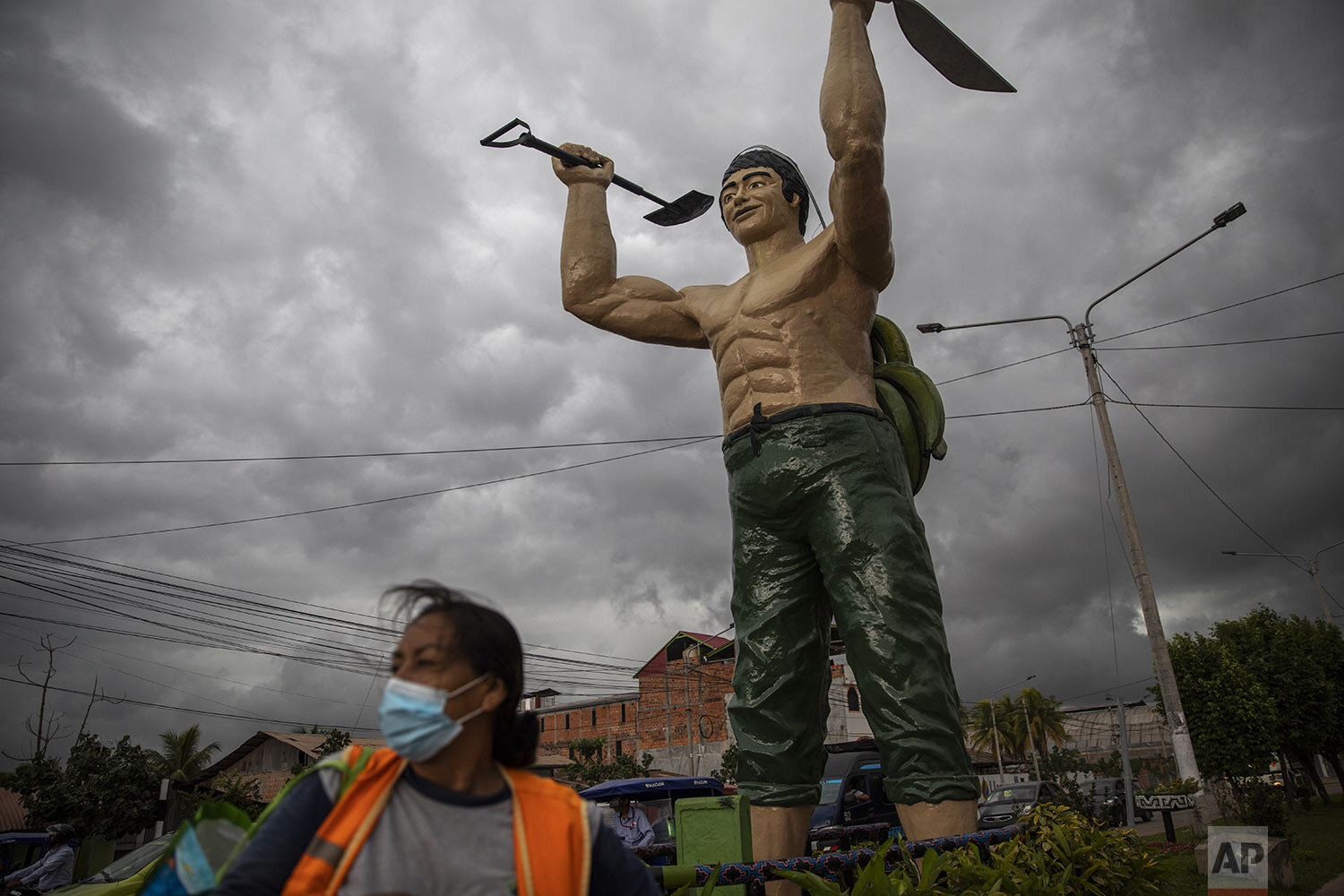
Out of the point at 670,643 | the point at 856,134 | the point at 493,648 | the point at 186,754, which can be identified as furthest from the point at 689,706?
the point at 493,648

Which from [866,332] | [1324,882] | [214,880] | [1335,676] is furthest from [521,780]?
[1335,676]

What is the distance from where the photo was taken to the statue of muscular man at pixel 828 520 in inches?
108

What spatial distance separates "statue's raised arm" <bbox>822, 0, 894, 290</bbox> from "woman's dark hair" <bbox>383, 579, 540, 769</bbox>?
2071 mm

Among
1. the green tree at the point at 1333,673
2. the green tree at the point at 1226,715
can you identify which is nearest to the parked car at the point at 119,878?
the green tree at the point at 1226,715

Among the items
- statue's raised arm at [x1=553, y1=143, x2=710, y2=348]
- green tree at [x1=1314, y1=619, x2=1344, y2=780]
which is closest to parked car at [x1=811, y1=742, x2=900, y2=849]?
statue's raised arm at [x1=553, y1=143, x2=710, y2=348]

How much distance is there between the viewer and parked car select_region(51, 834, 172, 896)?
15.9ft

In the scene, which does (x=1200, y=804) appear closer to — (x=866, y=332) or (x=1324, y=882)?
(x=1324, y=882)

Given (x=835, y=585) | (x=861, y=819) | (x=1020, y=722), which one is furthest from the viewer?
(x=1020, y=722)

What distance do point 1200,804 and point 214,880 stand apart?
11.7 metres

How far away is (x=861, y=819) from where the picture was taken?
10.1 metres

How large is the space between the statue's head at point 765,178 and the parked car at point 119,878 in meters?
4.30

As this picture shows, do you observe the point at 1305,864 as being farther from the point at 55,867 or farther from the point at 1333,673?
the point at 1333,673

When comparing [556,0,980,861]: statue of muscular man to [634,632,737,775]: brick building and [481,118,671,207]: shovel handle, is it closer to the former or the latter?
[481,118,671,207]: shovel handle

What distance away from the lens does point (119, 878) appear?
6234 millimetres
